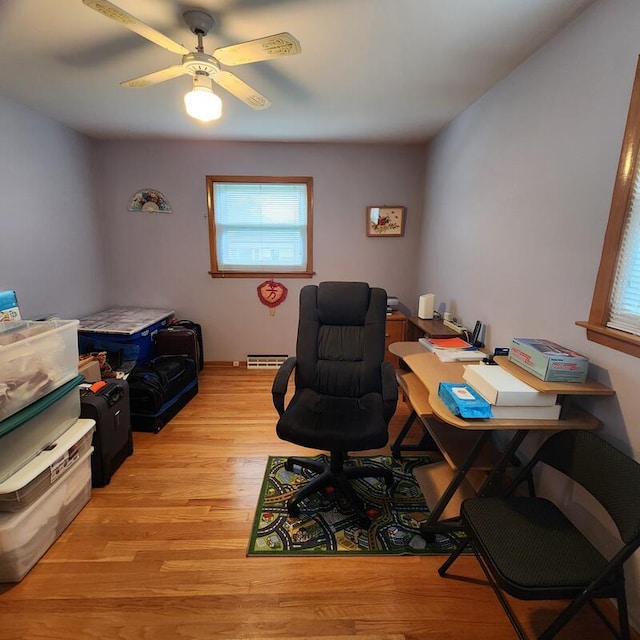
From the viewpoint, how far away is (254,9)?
1.47 m

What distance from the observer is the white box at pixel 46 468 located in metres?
1.37

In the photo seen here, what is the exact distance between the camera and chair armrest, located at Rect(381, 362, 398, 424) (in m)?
1.71

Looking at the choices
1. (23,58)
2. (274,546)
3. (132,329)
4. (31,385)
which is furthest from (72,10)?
(274,546)

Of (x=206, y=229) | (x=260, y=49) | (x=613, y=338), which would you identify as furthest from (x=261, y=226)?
(x=613, y=338)

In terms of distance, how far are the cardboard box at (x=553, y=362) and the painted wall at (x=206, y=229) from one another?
234cm

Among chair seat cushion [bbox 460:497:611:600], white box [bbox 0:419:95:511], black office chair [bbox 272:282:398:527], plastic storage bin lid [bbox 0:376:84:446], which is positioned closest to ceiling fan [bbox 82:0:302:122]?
black office chair [bbox 272:282:398:527]

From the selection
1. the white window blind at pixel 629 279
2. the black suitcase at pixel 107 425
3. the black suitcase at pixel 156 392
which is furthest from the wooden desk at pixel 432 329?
the black suitcase at pixel 107 425

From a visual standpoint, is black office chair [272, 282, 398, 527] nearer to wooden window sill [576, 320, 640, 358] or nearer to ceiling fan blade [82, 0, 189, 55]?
wooden window sill [576, 320, 640, 358]

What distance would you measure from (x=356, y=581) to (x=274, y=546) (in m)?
0.40

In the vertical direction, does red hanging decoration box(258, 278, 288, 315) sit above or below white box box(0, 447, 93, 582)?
above

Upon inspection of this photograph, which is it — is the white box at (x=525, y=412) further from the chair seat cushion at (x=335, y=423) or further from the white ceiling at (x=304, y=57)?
the white ceiling at (x=304, y=57)

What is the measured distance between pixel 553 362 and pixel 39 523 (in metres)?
2.29

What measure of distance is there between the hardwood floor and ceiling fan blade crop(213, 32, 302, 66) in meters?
2.17

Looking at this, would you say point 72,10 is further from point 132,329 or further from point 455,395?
point 455,395
